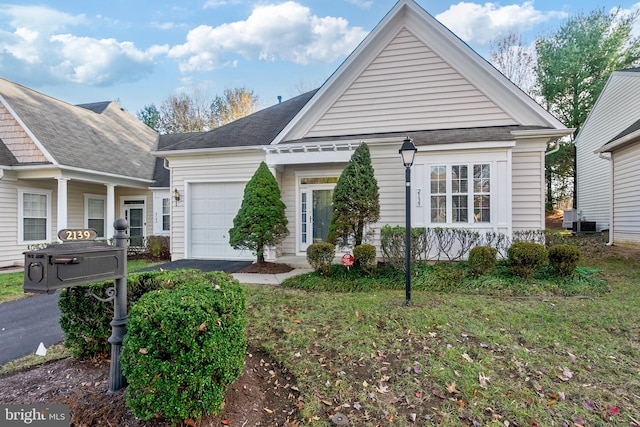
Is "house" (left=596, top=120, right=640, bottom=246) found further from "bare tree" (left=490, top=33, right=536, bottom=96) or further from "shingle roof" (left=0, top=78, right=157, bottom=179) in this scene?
"shingle roof" (left=0, top=78, right=157, bottom=179)

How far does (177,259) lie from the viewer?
9.62 meters

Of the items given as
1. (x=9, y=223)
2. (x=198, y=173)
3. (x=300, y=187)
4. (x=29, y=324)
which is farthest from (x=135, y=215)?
(x=29, y=324)

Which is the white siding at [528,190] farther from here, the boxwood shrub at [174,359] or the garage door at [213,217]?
the boxwood shrub at [174,359]

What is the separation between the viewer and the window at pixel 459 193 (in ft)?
23.8

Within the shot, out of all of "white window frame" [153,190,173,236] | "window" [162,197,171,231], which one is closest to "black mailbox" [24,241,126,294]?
"white window frame" [153,190,173,236]

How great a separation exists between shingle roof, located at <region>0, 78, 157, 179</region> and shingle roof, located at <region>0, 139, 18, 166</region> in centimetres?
102

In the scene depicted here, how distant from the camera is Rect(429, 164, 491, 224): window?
285 inches

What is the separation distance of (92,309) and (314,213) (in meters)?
6.52

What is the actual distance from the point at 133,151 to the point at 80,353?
41.4 feet

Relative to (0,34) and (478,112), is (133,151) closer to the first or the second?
(0,34)

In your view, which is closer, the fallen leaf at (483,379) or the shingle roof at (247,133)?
the fallen leaf at (483,379)

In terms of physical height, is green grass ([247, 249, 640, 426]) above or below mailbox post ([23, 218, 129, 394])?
below

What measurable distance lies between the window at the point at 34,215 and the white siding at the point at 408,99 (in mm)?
9681

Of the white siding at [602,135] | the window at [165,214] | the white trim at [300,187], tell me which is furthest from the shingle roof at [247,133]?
the white siding at [602,135]
